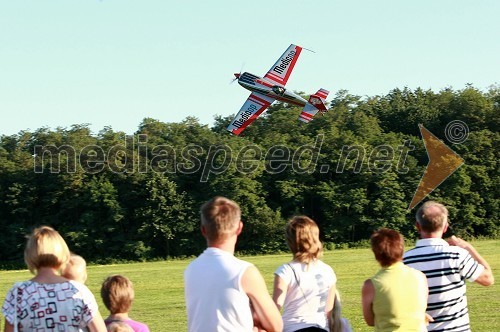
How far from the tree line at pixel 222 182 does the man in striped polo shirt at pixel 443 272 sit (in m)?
56.2

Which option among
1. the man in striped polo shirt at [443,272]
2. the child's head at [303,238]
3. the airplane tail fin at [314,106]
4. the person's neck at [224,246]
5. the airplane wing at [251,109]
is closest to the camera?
the person's neck at [224,246]

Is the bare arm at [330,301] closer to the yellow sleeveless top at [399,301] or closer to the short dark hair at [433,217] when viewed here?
the yellow sleeveless top at [399,301]

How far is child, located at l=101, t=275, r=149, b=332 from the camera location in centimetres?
552

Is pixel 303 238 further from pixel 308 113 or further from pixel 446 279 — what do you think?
pixel 308 113

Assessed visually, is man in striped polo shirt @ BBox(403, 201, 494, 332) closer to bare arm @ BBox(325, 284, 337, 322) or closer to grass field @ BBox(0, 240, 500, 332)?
bare arm @ BBox(325, 284, 337, 322)

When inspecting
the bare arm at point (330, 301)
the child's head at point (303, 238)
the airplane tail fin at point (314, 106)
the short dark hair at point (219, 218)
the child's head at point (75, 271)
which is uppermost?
the airplane tail fin at point (314, 106)

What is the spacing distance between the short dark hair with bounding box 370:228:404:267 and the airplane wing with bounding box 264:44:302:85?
2682cm

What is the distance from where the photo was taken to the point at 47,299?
4.97 m

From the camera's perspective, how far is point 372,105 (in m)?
83.1

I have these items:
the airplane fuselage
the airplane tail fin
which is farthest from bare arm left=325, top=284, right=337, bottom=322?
the airplane tail fin

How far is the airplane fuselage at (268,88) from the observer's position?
3009cm

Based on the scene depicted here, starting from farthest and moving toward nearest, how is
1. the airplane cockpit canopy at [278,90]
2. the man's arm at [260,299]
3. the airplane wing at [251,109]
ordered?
the airplane wing at [251,109] → the airplane cockpit canopy at [278,90] → the man's arm at [260,299]

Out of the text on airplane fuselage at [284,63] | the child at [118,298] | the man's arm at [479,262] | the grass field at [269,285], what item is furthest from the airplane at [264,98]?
the child at [118,298]

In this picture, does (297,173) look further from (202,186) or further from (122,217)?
(122,217)
